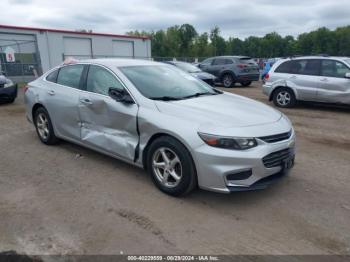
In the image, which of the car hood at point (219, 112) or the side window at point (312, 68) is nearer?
the car hood at point (219, 112)

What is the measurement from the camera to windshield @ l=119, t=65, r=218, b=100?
170 inches

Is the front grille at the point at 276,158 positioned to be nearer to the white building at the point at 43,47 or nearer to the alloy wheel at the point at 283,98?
the alloy wheel at the point at 283,98

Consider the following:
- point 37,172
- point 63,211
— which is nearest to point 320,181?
point 63,211

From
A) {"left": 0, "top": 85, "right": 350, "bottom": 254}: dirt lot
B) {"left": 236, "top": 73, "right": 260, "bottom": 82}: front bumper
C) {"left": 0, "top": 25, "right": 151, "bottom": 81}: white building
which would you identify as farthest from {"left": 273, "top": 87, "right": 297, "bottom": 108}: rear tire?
{"left": 0, "top": 25, "right": 151, "bottom": 81}: white building

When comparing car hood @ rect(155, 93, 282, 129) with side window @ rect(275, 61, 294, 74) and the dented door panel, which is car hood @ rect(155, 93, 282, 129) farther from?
side window @ rect(275, 61, 294, 74)

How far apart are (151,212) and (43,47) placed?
22.3 metres

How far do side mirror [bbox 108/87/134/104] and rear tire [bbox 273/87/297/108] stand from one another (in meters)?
7.03

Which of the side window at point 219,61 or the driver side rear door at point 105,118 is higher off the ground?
the side window at point 219,61

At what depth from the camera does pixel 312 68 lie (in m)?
9.50

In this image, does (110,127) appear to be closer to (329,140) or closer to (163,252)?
(163,252)

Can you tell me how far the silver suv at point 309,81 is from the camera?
8961 millimetres

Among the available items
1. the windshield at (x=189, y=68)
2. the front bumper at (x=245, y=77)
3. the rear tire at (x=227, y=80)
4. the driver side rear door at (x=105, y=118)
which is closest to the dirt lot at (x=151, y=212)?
the driver side rear door at (x=105, y=118)

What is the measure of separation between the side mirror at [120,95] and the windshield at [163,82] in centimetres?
18

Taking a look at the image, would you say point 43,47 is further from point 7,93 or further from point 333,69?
point 333,69
